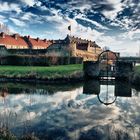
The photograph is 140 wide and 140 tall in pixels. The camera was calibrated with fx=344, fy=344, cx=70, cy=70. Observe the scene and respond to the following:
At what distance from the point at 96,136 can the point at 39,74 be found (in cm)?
3091

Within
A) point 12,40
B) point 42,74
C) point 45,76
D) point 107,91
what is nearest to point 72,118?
point 107,91

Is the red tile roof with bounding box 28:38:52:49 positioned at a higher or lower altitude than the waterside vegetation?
higher

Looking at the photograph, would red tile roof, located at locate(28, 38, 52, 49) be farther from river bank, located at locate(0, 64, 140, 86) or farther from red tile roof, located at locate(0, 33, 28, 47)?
river bank, located at locate(0, 64, 140, 86)

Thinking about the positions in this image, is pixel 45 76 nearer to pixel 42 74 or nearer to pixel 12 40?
pixel 42 74

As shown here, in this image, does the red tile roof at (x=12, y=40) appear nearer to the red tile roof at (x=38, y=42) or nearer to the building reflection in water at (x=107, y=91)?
the red tile roof at (x=38, y=42)

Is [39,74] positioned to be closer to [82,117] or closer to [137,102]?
[137,102]

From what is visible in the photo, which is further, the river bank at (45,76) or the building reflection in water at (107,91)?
the river bank at (45,76)

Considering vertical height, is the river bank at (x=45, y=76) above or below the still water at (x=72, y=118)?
above

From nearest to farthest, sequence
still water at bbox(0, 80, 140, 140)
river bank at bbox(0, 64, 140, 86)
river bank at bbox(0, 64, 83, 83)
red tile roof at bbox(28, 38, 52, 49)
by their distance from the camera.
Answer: still water at bbox(0, 80, 140, 140), river bank at bbox(0, 64, 140, 86), river bank at bbox(0, 64, 83, 83), red tile roof at bbox(28, 38, 52, 49)

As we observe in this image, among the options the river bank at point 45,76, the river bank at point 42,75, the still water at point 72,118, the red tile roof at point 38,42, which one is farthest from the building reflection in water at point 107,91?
the red tile roof at point 38,42

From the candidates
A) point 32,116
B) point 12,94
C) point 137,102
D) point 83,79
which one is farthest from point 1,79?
point 32,116

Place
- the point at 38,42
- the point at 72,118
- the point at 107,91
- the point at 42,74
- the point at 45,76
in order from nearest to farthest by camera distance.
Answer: the point at 72,118 → the point at 107,91 → the point at 45,76 → the point at 42,74 → the point at 38,42

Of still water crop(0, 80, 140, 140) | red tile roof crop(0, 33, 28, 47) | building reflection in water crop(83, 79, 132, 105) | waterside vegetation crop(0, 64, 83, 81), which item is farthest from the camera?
red tile roof crop(0, 33, 28, 47)

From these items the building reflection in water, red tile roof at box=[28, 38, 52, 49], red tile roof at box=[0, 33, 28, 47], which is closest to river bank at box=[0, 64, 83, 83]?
the building reflection in water
